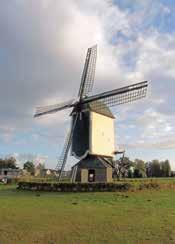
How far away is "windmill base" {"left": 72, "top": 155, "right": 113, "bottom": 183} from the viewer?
3086cm

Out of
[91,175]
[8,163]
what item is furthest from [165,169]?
[91,175]

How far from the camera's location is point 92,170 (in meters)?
31.3

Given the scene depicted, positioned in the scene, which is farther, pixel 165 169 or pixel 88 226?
pixel 165 169

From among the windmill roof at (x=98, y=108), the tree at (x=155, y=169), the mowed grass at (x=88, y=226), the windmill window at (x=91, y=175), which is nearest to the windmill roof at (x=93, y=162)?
the windmill window at (x=91, y=175)

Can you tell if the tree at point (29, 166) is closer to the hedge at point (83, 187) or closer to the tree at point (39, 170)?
the tree at point (39, 170)

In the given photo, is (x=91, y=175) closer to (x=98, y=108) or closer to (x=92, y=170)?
(x=92, y=170)

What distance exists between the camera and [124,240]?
7.85 metres

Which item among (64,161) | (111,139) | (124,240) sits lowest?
(124,240)

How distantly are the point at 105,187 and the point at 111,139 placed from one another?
1062 centimetres

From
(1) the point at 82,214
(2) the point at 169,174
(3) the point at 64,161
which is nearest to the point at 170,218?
(1) the point at 82,214

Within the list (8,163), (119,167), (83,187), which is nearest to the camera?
(83,187)

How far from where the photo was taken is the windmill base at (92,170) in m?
30.9

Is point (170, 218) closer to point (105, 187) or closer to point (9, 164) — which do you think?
point (105, 187)

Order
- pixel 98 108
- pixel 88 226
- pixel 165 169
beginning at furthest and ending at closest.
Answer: pixel 165 169
pixel 98 108
pixel 88 226
